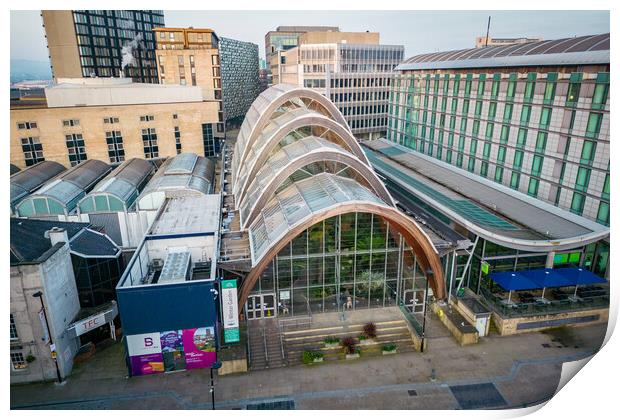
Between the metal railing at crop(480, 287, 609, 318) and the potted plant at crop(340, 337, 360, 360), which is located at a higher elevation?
the metal railing at crop(480, 287, 609, 318)

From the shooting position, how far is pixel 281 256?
96.1ft

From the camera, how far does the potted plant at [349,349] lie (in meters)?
27.0

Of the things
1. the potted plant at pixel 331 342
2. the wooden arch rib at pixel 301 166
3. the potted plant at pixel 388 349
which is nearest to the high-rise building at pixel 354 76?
the wooden arch rib at pixel 301 166

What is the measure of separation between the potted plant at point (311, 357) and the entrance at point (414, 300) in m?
8.72

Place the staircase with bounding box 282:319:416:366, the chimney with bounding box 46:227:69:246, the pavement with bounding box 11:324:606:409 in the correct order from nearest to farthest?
the pavement with bounding box 11:324:606:409, the chimney with bounding box 46:227:69:246, the staircase with bounding box 282:319:416:366

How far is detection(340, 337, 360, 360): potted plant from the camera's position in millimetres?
27003

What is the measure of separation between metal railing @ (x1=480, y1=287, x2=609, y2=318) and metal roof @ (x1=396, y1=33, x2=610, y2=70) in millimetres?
17987

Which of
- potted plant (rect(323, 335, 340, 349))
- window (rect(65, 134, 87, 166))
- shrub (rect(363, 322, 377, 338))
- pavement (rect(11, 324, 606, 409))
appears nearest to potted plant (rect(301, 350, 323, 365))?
pavement (rect(11, 324, 606, 409))

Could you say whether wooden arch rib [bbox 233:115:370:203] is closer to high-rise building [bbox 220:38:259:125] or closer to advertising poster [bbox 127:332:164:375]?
advertising poster [bbox 127:332:164:375]

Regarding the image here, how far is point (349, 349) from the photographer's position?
2722cm

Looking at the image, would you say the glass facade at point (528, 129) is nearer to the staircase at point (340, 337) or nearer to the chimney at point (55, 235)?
the staircase at point (340, 337)

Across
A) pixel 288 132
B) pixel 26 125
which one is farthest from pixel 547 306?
pixel 26 125

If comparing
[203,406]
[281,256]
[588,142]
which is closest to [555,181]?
[588,142]

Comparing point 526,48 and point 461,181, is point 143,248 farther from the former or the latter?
point 526,48
